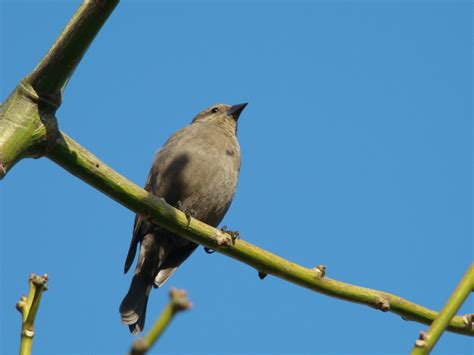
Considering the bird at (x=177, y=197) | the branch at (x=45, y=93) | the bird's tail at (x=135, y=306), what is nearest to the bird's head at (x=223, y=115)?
the bird at (x=177, y=197)

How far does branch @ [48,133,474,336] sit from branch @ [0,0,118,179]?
0.35 ft

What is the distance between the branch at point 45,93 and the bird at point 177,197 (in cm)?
393

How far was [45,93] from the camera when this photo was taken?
7.13 ft

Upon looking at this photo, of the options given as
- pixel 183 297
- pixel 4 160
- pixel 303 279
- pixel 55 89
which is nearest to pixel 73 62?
pixel 55 89

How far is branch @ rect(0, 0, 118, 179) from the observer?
6.64ft

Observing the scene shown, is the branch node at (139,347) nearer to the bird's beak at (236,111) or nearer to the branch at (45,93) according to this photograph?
the branch at (45,93)

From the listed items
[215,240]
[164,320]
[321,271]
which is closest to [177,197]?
[215,240]

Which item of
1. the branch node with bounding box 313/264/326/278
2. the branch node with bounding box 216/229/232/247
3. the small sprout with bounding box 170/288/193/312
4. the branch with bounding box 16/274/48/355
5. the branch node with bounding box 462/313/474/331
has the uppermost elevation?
the branch node with bounding box 462/313/474/331

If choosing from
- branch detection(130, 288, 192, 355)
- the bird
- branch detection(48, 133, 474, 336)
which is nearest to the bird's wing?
the bird

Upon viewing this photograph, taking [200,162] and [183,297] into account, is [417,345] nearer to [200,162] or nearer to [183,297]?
[183,297]

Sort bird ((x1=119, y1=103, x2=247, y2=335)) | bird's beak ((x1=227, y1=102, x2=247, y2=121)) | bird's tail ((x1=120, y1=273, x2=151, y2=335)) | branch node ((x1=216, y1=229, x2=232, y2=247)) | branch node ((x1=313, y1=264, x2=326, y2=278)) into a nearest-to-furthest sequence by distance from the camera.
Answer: branch node ((x1=313, y1=264, x2=326, y2=278)), branch node ((x1=216, y1=229, x2=232, y2=247)), bird ((x1=119, y1=103, x2=247, y2=335)), bird's tail ((x1=120, y1=273, x2=151, y2=335)), bird's beak ((x1=227, y1=102, x2=247, y2=121))

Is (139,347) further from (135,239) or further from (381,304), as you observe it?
(135,239)

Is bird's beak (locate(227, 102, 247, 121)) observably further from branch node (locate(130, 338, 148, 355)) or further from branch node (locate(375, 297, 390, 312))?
branch node (locate(130, 338, 148, 355))

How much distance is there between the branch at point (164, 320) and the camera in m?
0.91
